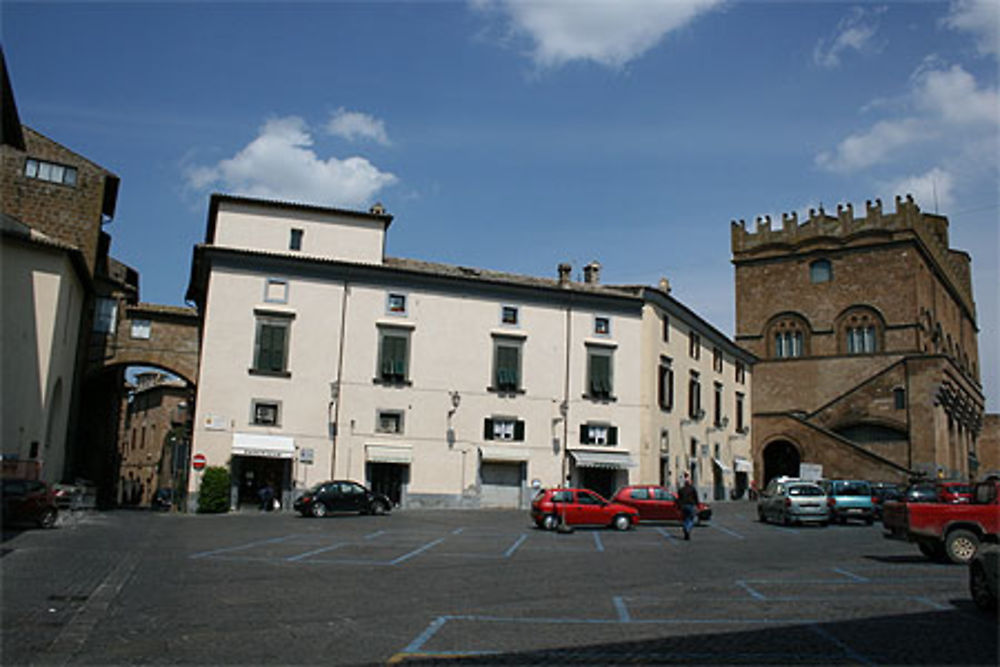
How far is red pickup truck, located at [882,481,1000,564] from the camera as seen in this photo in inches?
655

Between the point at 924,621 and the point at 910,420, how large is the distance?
4586 centimetres

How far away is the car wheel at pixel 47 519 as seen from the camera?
73.8ft

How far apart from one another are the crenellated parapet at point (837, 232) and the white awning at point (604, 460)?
3388 cm

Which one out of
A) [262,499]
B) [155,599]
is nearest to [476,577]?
[155,599]

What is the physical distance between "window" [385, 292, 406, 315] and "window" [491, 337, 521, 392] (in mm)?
4209

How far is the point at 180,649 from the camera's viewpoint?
28.3 ft

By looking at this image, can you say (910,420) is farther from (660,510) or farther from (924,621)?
(924,621)

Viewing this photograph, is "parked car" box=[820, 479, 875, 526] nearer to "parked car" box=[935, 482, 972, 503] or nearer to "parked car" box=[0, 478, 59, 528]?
"parked car" box=[935, 482, 972, 503]

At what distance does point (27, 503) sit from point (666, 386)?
87.6 feet

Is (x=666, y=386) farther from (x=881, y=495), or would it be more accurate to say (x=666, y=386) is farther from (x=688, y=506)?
(x=688, y=506)

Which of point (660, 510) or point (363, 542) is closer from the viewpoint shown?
point (363, 542)

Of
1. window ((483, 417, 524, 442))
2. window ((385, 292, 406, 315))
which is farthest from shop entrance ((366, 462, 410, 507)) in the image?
window ((385, 292, 406, 315))

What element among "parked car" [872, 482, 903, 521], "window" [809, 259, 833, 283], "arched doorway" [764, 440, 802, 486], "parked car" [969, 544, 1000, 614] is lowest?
"parked car" [969, 544, 1000, 614]

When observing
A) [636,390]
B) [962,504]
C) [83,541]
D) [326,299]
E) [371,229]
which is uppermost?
[371,229]
